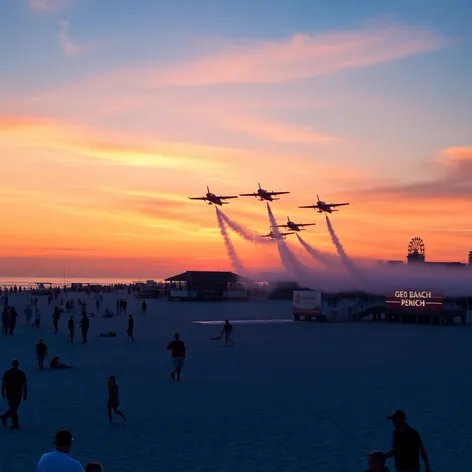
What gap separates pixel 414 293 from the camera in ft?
171

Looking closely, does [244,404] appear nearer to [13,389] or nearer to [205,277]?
[13,389]

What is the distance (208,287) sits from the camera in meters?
92.1

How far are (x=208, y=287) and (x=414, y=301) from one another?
142 feet

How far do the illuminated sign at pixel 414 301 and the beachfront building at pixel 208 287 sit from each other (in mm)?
40630

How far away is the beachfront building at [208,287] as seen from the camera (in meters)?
91.6

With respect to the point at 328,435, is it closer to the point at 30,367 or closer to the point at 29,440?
the point at 29,440

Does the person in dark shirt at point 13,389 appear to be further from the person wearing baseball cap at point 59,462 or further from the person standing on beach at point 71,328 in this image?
the person standing on beach at point 71,328

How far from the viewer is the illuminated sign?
50.7 metres

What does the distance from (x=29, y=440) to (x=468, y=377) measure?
47.1 feet

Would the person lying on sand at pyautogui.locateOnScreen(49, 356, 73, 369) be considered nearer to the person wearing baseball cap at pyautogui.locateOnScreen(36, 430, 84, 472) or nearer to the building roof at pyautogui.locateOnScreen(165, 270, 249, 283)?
the person wearing baseball cap at pyautogui.locateOnScreen(36, 430, 84, 472)

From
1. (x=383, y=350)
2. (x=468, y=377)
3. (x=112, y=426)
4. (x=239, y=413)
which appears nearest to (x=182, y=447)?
(x=112, y=426)

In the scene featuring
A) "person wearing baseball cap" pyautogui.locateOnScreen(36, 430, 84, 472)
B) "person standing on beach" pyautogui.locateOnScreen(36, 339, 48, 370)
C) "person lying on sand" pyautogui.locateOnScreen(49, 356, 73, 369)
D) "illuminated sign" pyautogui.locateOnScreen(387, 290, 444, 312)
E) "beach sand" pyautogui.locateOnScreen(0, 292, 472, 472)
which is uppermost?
"illuminated sign" pyautogui.locateOnScreen(387, 290, 444, 312)

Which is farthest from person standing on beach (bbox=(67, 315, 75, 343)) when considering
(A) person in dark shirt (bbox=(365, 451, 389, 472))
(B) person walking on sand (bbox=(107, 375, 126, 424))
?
(A) person in dark shirt (bbox=(365, 451, 389, 472))

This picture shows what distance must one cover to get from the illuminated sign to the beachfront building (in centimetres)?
4063
